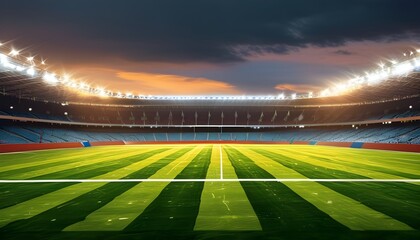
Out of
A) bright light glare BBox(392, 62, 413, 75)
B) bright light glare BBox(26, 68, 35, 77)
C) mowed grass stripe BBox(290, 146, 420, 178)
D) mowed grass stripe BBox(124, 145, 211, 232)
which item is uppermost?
bright light glare BBox(392, 62, 413, 75)

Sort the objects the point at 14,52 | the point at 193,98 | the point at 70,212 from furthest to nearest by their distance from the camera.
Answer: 1. the point at 193,98
2. the point at 14,52
3. the point at 70,212

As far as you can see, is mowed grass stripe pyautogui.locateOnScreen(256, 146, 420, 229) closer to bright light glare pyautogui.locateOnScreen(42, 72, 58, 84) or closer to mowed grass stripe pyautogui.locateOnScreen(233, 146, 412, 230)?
mowed grass stripe pyautogui.locateOnScreen(233, 146, 412, 230)

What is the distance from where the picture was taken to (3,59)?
3225 cm

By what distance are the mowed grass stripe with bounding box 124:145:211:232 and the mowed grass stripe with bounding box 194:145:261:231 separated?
0.21 m

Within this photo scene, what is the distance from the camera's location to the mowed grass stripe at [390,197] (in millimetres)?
7730

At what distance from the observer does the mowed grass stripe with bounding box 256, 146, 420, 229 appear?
773 cm

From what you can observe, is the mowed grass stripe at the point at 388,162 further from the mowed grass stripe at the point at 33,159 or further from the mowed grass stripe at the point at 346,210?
the mowed grass stripe at the point at 33,159

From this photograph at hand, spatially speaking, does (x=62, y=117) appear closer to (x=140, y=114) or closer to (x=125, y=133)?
(x=125, y=133)

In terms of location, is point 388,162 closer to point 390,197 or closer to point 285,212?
point 390,197

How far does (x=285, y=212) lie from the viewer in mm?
7977

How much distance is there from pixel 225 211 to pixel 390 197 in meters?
5.16

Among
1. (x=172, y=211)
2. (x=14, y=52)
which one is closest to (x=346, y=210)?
(x=172, y=211)

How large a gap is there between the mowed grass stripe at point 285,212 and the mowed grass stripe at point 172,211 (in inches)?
61.3

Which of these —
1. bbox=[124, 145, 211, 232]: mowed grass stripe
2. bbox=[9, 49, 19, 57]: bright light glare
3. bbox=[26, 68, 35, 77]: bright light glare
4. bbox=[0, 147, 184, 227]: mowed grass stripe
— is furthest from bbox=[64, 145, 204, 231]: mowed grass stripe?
bbox=[26, 68, 35, 77]: bright light glare
